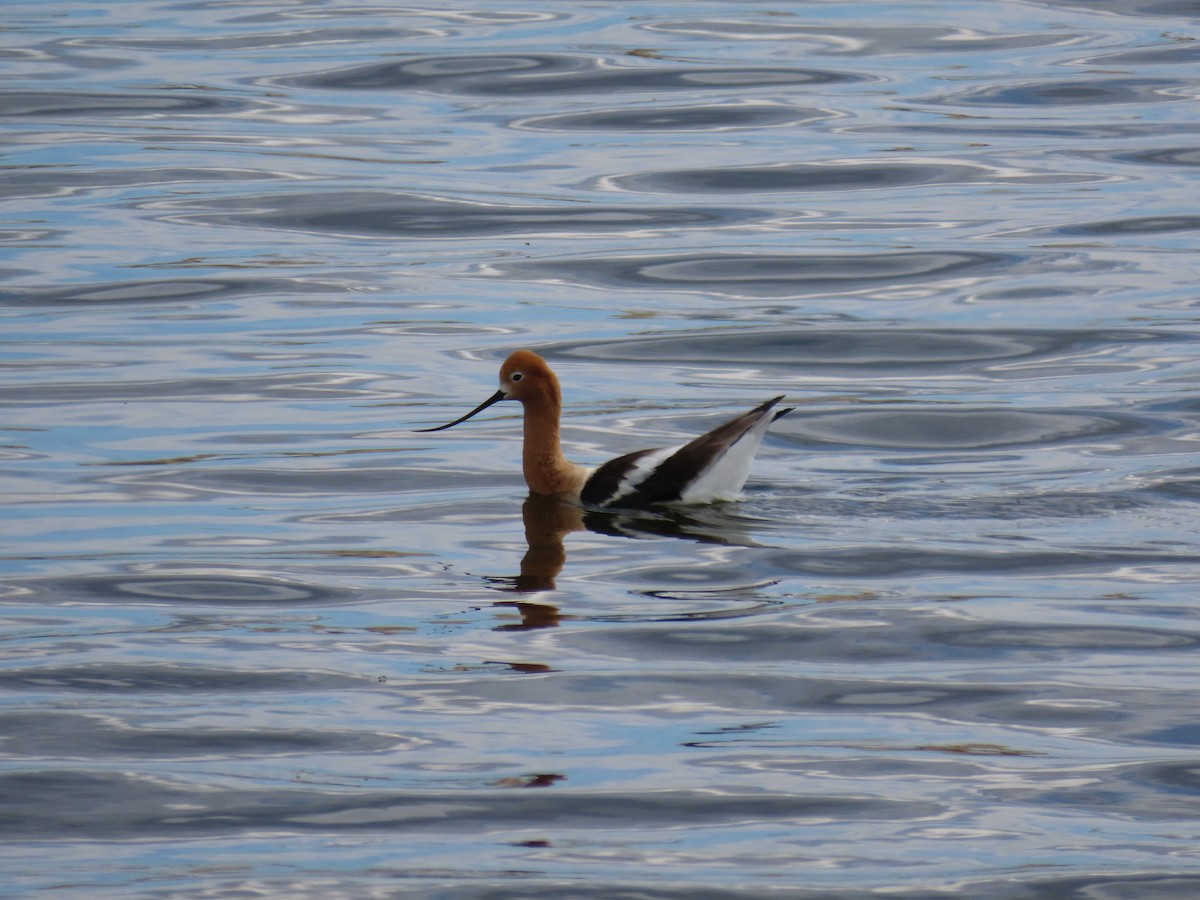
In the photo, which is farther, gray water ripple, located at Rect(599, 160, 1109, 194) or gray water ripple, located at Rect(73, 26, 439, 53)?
gray water ripple, located at Rect(73, 26, 439, 53)

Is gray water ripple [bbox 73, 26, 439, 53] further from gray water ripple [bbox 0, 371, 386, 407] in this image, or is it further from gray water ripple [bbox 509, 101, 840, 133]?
gray water ripple [bbox 0, 371, 386, 407]

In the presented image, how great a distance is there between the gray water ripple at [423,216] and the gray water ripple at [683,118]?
3.71 meters

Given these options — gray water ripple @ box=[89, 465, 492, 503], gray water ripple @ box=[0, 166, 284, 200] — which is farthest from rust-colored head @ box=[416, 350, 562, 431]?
gray water ripple @ box=[0, 166, 284, 200]

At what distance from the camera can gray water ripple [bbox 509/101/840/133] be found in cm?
2328

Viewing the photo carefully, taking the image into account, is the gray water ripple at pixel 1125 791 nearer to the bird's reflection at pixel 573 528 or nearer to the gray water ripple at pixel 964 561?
the gray water ripple at pixel 964 561

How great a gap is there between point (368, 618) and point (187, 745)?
62.1 inches

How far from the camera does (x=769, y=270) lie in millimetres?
17250

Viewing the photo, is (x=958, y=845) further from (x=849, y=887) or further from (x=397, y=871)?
(x=397, y=871)

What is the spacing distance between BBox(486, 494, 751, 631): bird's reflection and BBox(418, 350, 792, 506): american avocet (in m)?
0.08

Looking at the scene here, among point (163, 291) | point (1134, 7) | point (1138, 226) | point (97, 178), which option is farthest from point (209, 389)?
point (1134, 7)

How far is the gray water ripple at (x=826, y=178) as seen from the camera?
66.7ft

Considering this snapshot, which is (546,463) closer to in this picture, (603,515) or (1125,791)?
(603,515)

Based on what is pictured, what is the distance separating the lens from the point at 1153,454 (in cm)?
1119

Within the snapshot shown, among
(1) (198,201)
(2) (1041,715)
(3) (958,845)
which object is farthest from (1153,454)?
(1) (198,201)
